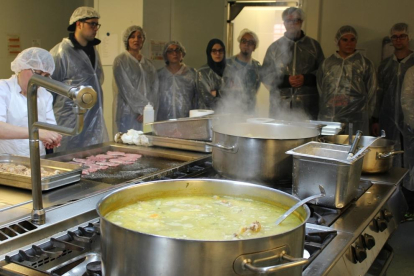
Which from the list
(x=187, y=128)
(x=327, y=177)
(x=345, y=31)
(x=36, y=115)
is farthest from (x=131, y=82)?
(x=36, y=115)

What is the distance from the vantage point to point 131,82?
14.7 ft

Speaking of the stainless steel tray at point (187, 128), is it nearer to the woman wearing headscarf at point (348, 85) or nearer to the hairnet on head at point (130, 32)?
the hairnet on head at point (130, 32)

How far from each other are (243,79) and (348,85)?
1113mm

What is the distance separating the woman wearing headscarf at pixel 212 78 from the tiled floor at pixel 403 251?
2219mm

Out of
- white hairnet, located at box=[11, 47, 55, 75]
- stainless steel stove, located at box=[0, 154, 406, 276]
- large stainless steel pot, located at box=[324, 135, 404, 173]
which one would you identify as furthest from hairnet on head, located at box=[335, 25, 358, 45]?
stainless steel stove, located at box=[0, 154, 406, 276]

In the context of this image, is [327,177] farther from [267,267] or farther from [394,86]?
[394,86]

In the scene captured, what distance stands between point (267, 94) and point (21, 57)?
3.32 m

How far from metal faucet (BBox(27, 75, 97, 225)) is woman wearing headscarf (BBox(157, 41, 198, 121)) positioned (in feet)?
11.7

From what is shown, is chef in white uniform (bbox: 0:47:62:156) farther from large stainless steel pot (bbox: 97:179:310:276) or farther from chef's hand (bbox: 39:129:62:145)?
large stainless steel pot (bbox: 97:179:310:276)

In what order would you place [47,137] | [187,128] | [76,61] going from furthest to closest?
[76,61] < [187,128] < [47,137]

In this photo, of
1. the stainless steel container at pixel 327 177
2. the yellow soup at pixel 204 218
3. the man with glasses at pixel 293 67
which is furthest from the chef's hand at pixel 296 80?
the yellow soup at pixel 204 218

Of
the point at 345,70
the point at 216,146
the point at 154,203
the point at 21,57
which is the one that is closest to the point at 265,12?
the point at 345,70

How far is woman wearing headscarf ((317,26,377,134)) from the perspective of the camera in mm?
4391

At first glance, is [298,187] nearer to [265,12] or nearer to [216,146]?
[216,146]
